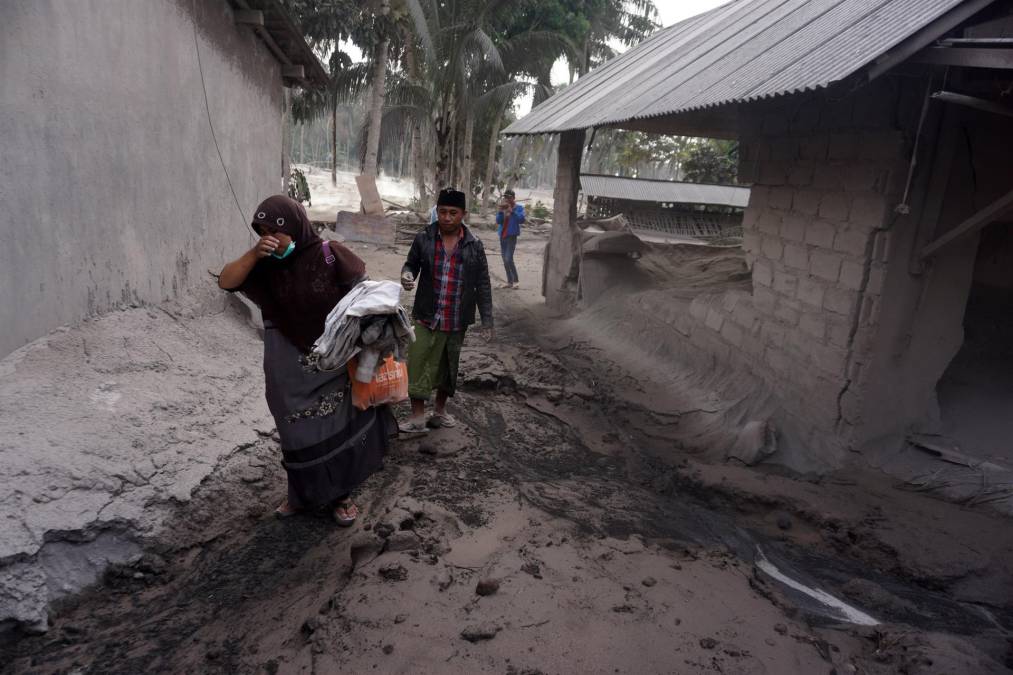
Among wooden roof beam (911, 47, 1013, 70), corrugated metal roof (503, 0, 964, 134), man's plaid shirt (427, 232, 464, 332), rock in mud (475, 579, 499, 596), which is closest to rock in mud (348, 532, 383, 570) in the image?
rock in mud (475, 579, 499, 596)

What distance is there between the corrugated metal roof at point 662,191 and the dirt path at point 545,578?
43.6 feet

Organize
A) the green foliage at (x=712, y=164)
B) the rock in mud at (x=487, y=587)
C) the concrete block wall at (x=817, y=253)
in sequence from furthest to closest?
the green foliage at (x=712, y=164), the concrete block wall at (x=817, y=253), the rock in mud at (x=487, y=587)

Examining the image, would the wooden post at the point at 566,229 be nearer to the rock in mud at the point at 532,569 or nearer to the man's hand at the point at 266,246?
the man's hand at the point at 266,246

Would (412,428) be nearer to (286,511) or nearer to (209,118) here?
(286,511)

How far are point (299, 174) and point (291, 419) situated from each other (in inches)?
624

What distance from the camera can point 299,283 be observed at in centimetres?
294

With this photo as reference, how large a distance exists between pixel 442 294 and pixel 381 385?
54.1 inches

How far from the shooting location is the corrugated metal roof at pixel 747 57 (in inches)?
131

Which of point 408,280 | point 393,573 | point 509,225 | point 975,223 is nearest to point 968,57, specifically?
point 975,223

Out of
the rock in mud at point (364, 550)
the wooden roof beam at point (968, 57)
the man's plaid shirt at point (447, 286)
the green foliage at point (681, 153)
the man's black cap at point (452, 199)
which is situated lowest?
the rock in mud at point (364, 550)

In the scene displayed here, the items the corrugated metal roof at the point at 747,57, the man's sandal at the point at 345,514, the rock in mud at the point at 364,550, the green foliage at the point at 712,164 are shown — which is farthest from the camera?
the green foliage at the point at 712,164

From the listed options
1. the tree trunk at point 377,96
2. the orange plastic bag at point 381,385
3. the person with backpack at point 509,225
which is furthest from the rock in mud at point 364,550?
the tree trunk at point 377,96

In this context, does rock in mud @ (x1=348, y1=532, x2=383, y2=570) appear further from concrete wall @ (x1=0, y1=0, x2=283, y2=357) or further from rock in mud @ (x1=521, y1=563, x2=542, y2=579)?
concrete wall @ (x1=0, y1=0, x2=283, y2=357)

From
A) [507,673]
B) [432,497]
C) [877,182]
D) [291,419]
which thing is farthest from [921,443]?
[291,419]
